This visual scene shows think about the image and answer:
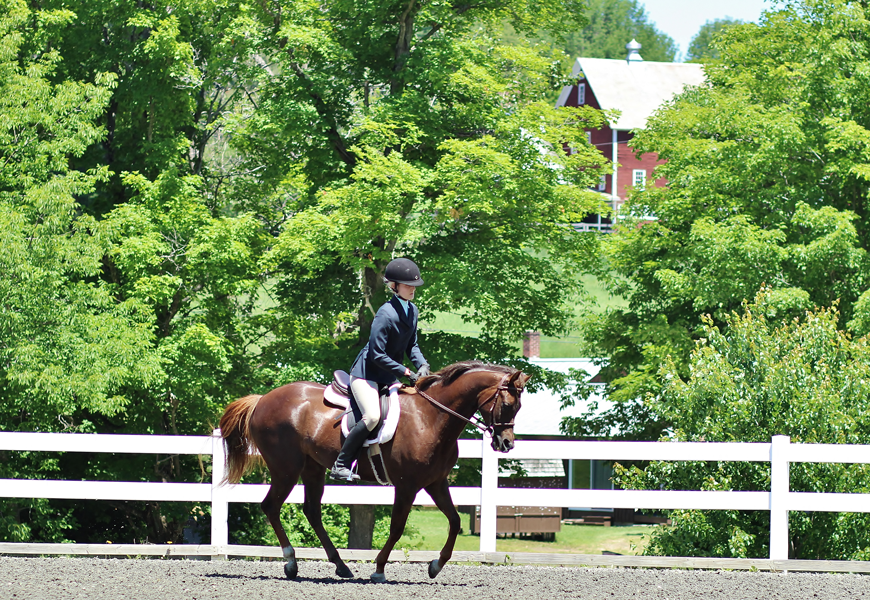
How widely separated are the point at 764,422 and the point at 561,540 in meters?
17.7

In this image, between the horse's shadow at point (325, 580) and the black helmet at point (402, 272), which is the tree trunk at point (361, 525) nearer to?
the horse's shadow at point (325, 580)

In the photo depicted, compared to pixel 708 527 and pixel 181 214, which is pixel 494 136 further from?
pixel 708 527

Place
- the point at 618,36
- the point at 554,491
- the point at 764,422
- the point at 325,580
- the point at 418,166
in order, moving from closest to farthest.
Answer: the point at 325,580
the point at 554,491
the point at 764,422
the point at 418,166
the point at 618,36

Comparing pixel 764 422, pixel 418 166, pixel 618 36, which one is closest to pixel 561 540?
pixel 418 166

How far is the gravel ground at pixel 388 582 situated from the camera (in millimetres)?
6887

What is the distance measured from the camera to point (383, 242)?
21422 millimetres

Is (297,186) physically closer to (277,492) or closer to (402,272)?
(277,492)

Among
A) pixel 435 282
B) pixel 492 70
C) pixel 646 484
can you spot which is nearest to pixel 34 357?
pixel 435 282

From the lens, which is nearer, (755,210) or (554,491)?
(554,491)

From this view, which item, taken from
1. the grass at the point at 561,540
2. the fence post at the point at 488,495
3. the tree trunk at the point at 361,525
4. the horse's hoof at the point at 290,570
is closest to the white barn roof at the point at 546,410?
the grass at the point at 561,540

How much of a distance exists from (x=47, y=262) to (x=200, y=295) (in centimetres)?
596

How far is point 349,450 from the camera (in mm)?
7406

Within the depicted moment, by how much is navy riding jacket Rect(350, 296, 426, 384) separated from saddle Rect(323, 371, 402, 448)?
12cm

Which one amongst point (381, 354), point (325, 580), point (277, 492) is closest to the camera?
point (381, 354)
